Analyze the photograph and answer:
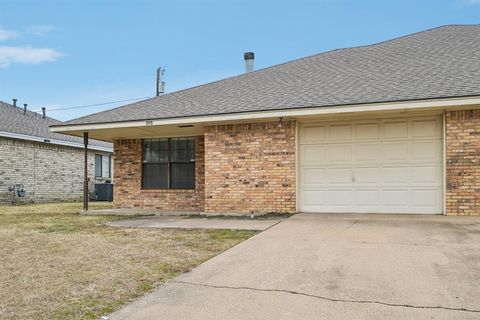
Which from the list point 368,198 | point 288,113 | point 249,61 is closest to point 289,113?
point 288,113

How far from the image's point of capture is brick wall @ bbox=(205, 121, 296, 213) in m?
10.0

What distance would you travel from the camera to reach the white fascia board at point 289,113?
827cm

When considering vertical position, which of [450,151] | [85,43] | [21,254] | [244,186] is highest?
[85,43]

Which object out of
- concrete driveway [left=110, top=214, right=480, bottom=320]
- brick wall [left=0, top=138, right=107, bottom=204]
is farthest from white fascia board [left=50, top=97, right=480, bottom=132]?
brick wall [left=0, top=138, right=107, bottom=204]

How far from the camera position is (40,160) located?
19.7m

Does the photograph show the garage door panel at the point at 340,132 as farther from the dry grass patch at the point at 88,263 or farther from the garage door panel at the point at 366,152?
the dry grass patch at the point at 88,263

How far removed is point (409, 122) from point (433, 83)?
984mm

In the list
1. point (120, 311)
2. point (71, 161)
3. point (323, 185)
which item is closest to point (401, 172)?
point (323, 185)

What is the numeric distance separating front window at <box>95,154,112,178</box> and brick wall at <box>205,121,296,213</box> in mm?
14629

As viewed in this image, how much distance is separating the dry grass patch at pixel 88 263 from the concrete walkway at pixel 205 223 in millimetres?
500

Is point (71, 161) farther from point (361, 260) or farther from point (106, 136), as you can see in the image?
point (361, 260)

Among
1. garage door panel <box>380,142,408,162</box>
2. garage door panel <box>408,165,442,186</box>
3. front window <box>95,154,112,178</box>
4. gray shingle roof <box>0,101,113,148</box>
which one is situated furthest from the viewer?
front window <box>95,154,112,178</box>

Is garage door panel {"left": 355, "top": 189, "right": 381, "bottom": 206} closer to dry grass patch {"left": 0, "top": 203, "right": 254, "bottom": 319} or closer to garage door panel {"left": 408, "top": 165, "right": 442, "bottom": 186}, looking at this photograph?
garage door panel {"left": 408, "top": 165, "right": 442, "bottom": 186}

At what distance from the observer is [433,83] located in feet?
30.2
